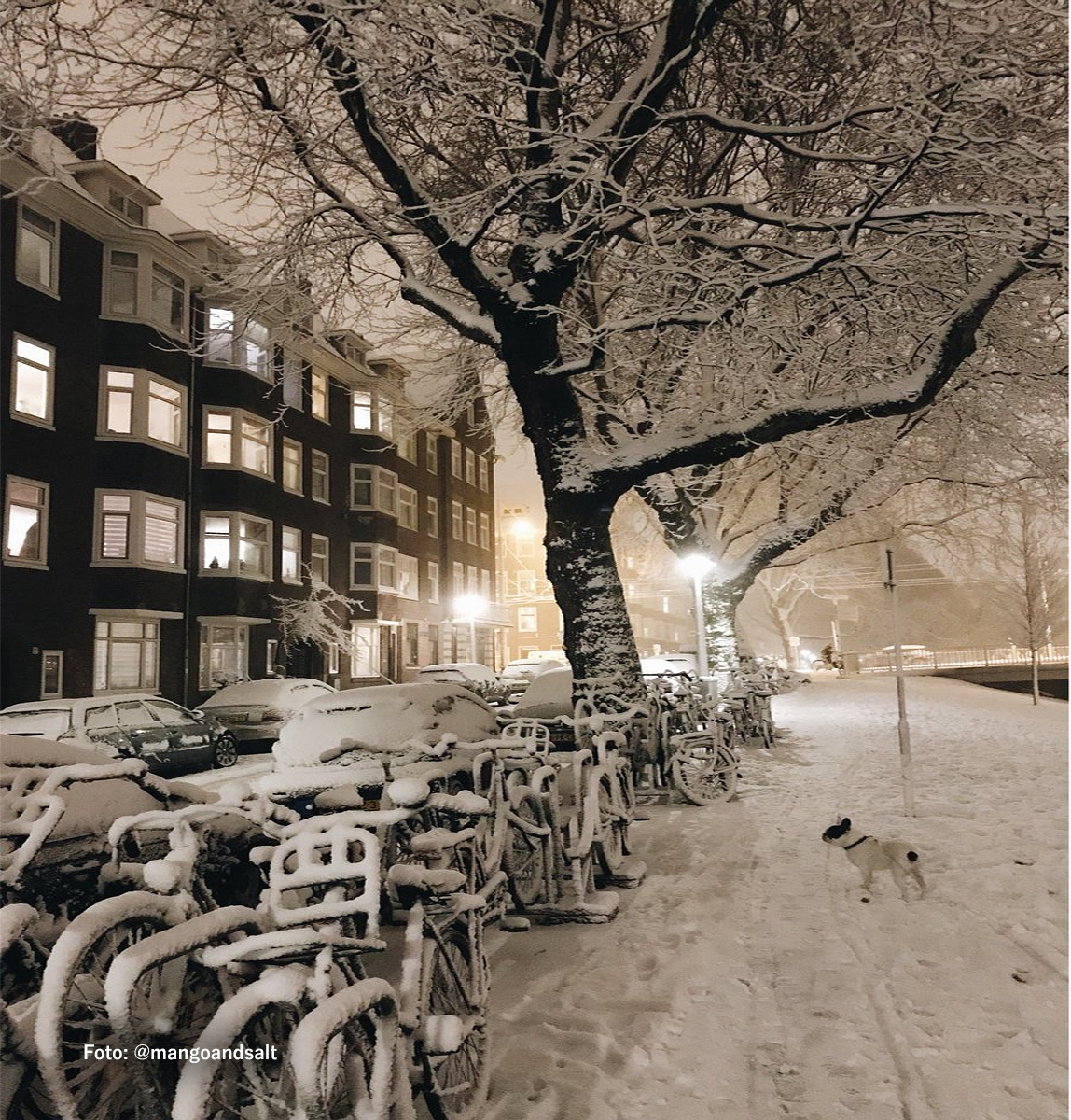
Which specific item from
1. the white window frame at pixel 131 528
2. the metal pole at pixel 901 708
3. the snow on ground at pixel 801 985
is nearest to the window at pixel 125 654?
the white window frame at pixel 131 528

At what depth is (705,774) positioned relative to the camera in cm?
958

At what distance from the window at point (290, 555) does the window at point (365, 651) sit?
3812mm

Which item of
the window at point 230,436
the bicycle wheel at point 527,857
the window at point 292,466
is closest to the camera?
the bicycle wheel at point 527,857

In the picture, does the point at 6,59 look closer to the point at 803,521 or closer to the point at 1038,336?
the point at 1038,336

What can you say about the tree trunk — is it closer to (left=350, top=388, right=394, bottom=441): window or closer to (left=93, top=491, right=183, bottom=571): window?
(left=93, top=491, right=183, bottom=571): window

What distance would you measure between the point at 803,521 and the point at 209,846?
14732 mm

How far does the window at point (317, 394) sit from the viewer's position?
1236 inches

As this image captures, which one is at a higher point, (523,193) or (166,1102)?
(523,193)

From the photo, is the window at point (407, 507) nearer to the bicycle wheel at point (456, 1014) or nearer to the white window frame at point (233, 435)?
the white window frame at point (233, 435)

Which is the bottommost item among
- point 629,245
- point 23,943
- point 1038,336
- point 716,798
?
point 716,798

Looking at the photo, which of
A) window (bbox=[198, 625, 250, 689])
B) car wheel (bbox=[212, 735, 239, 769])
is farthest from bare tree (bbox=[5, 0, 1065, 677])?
window (bbox=[198, 625, 250, 689])

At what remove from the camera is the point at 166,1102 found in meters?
2.30

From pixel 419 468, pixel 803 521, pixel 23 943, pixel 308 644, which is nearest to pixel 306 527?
pixel 308 644

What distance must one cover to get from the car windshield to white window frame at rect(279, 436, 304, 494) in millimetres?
16315
